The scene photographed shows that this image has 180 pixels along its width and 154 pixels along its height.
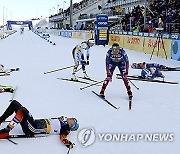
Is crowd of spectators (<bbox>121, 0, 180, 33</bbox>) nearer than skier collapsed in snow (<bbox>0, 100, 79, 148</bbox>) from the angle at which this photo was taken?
No

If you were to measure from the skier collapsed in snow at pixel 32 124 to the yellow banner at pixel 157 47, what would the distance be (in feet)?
42.6

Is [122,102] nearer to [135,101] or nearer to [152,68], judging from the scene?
[135,101]

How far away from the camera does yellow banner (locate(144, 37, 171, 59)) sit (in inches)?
700

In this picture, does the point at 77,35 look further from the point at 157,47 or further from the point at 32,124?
the point at 32,124

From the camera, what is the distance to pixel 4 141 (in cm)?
532

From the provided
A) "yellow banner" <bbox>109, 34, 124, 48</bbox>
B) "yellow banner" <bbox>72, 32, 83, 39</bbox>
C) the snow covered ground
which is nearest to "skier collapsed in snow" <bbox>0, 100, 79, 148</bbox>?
the snow covered ground

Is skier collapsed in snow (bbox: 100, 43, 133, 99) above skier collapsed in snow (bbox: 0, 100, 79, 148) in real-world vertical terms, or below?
above

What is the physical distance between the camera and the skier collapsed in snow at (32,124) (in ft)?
17.1

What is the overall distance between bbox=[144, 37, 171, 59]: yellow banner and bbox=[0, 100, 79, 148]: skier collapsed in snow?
511 inches

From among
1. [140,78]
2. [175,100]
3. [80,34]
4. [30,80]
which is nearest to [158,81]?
[140,78]

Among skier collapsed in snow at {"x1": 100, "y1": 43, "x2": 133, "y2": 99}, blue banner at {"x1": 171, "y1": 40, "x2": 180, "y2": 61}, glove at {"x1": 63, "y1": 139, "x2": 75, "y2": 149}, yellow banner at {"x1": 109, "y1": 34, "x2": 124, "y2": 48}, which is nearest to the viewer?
glove at {"x1": 63, "y1": 139, "x2": 75, "y2": 149}

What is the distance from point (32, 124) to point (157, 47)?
14.6 meters

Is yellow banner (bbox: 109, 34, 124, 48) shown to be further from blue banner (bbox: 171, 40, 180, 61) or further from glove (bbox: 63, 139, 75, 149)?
glove (bbox: 63, 139, 75, 149)

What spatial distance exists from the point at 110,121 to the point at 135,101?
191cm
